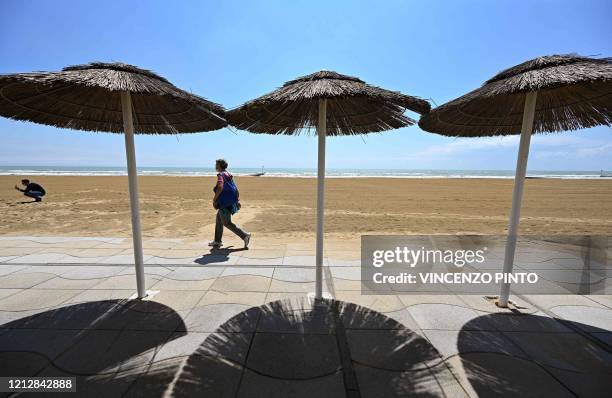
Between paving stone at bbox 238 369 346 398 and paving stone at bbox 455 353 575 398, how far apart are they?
3.55 feet

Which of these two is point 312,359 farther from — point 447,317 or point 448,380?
point 447,317

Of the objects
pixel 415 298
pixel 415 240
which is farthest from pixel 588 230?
pixel 415 298

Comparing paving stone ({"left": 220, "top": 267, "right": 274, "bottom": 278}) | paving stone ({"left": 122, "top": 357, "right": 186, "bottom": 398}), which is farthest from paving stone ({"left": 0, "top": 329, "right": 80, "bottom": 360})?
paving stone ({"left": 220, "top": 267, "right": 274, "bottom": 278})

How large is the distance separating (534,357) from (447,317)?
2.70 feet

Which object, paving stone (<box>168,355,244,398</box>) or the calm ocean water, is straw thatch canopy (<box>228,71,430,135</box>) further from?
the calm ocean water

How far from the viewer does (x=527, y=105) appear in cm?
323

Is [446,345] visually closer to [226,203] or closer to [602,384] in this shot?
[602,384]

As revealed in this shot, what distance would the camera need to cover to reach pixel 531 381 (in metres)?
2.30

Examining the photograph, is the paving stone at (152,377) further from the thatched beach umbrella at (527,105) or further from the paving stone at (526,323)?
the thatched beach umbrella at (527,105)

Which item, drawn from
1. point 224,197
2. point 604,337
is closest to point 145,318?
point 224,197

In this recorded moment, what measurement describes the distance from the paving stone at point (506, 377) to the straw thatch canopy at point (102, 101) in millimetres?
3771

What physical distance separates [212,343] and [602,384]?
10.9 ft

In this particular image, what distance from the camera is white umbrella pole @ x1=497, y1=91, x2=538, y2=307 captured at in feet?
10.5

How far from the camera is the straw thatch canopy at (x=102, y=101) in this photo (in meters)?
2.60
